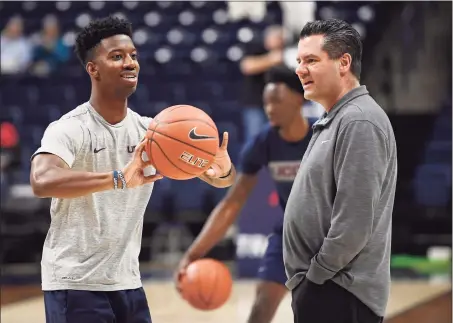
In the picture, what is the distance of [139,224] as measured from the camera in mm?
3324

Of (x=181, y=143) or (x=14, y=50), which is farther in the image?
(x=14, y=50)

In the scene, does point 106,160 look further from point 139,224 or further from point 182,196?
point 182,196

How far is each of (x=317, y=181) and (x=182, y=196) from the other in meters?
7.78

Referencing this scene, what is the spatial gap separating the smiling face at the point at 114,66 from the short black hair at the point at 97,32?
0.08 feet

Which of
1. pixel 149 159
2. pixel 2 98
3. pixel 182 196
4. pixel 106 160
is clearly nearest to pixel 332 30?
pixel 149 159

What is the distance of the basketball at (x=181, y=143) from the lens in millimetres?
Answer: 3096

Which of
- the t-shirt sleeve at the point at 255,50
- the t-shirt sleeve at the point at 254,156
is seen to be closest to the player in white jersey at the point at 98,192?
the t-shirt sleeve at the point at 254,156

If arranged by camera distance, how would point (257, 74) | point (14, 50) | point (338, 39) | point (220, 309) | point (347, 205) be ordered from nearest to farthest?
point (347, 205)
point (338, 39)
point (220, 309)
point (257, 74)
point (14, 50)

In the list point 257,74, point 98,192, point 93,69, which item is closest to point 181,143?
point 98,192

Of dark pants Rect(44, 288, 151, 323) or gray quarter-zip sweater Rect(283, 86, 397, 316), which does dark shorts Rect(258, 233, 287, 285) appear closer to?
dark pants Rect(44, 288, 151, 323)

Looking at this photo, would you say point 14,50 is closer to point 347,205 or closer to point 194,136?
point 194,136

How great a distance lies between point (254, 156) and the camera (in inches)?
188

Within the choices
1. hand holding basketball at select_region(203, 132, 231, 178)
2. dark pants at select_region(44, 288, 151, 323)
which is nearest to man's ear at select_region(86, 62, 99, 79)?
hand holding basketball at select_region(203, 132, 231, 178)

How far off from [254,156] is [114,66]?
5.55 ft
